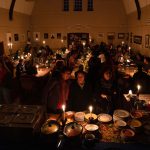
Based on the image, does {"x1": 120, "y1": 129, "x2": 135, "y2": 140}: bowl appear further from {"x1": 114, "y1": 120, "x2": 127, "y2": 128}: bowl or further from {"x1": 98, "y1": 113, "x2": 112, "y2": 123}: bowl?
{"x1": 98, "y1": 113, "x2": 112, "y2": 123}: bowl

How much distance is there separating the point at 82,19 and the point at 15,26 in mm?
6044

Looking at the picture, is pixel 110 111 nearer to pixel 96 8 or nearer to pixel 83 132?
pixel 83 132

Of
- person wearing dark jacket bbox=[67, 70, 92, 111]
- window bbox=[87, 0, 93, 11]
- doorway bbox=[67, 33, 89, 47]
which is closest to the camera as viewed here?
person wearing dark jacket bbox=[67, 70, 92, 111]

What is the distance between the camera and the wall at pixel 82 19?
61.7ft

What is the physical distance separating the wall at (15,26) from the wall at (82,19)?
1.31 meters

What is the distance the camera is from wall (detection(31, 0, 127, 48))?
1881 cm

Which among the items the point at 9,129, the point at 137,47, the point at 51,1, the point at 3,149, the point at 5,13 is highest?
the point at 51,1

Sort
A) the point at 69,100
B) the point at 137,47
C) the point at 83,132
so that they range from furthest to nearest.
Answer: the point at 137,47 < the point at 69,100 < the point at 83,132

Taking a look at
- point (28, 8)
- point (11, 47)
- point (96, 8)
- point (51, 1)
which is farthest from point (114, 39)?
point (11, 47)

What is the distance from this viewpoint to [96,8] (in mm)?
18891

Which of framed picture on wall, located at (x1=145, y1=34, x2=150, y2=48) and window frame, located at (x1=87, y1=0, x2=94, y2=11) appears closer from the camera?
framed picture on wall, located at (x1=145, y1=34, x2=150, y2=48)

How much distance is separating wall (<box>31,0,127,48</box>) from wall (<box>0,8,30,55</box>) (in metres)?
1.31

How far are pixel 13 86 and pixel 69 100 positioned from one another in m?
1.82

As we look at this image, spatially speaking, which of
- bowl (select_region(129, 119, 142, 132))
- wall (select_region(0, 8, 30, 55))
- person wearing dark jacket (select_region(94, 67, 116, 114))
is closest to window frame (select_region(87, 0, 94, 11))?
wall (select_region(0, 8, 30, 55))
